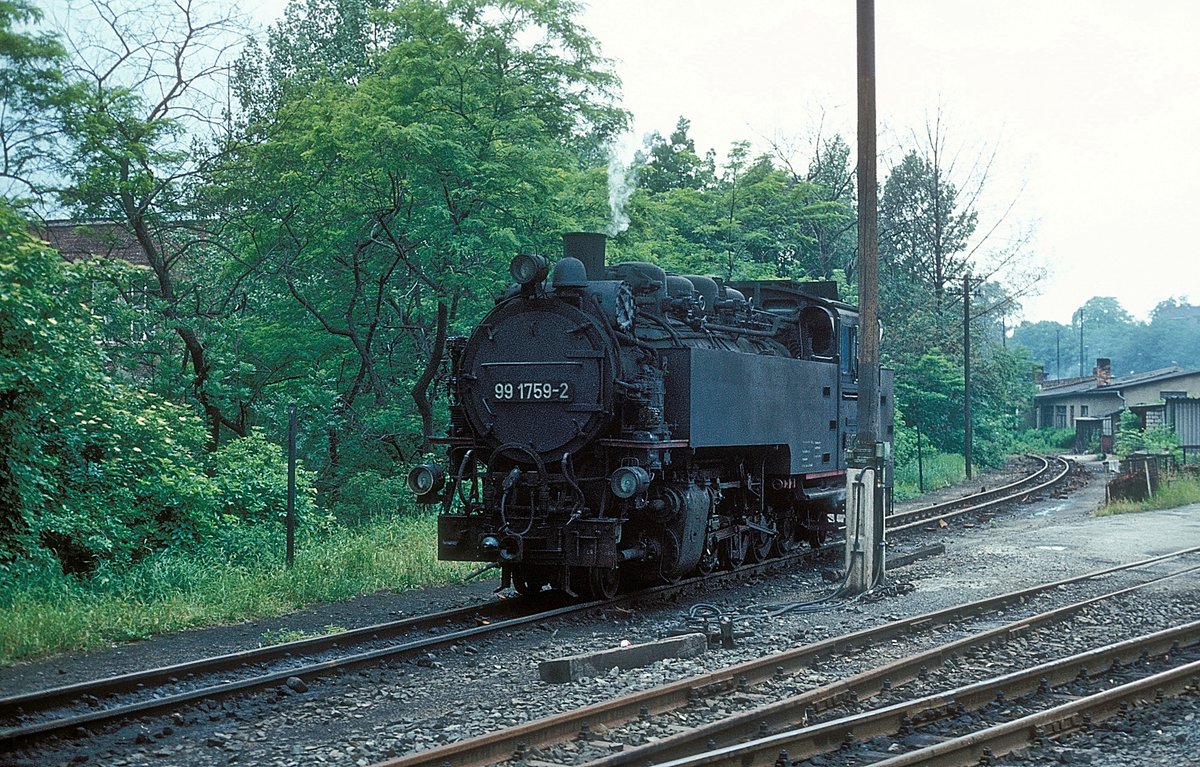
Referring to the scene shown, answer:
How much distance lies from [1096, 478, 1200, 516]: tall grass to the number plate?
45.2 feet

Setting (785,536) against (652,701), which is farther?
(785,536)

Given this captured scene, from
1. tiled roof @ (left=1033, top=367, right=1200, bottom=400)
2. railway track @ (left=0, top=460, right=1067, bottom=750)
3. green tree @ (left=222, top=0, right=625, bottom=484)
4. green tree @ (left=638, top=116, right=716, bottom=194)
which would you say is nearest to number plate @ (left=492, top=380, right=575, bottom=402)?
railway track @ (left=0, top=460, right=1067, bottom=750)

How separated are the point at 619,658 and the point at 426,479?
11.2 ft

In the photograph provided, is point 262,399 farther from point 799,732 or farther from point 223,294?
point 799,732

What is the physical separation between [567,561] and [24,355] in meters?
5.28

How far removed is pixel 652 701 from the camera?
6.44m

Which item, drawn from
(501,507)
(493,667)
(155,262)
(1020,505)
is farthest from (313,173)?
(1020,505)

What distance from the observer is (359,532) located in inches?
582

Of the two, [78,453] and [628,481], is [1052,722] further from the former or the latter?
[78,453]

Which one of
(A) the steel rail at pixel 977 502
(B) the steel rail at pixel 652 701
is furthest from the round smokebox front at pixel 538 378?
(A) the steel rail at pixel 977 502

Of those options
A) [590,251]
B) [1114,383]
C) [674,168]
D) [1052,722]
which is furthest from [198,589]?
[1114,383]

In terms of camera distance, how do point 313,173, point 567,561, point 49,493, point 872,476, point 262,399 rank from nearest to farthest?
point 567,561, point 49,493, point 872,476, point 313,173, point 262,399

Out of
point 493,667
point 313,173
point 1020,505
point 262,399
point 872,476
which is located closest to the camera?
point 493,667

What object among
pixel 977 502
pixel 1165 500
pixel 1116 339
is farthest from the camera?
pixel 1116 339
